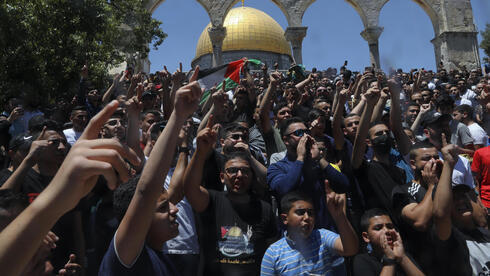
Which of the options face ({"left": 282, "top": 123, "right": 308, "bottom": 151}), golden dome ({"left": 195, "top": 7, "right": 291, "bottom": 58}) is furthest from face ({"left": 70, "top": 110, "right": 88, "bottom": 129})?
golden dome ({"left": 195, "top": 7, "right": 291, "bottom": 58})

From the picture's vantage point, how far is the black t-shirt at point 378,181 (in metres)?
4.09

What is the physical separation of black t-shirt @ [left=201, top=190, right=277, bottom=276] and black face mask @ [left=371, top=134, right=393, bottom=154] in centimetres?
162

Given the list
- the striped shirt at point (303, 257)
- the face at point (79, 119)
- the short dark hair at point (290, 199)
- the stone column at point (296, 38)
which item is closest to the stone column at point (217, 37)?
the stone column at point (296, 38)

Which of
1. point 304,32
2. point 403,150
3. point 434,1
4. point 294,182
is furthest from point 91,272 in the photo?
point 434,1

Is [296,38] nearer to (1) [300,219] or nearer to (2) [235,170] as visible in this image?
(2) [235,170]

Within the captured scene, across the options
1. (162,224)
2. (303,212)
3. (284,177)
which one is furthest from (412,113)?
(162,224)

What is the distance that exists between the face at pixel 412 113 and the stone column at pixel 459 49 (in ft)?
67.7

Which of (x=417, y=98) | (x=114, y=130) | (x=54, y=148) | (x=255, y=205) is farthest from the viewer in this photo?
(x=417, y=98)

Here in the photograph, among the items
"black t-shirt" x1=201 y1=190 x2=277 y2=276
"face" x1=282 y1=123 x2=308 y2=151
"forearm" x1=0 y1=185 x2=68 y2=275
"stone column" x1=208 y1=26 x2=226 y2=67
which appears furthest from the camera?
"stone column" x1=208 y1=26 x2=226 y2=67

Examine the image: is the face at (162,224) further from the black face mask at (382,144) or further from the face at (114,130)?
the black face mask at (382,144)

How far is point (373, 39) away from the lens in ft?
84.5

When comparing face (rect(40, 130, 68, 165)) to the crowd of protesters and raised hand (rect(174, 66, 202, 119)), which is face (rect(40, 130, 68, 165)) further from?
raised hand (rect(174, 66, 202, 119))

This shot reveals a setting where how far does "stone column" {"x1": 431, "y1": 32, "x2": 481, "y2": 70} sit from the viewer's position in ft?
84.3

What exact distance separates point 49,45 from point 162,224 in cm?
910
